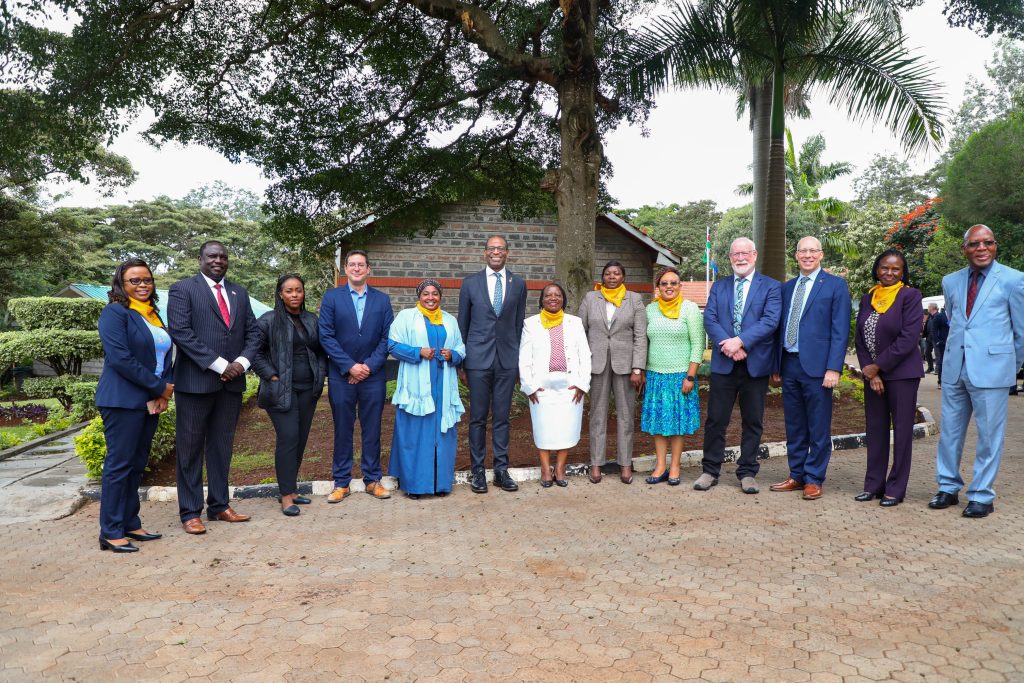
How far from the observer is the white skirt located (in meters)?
6.43

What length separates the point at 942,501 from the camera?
5.45m

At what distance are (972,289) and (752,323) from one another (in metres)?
1.63

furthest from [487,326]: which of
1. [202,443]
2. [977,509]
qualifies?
[977,509]

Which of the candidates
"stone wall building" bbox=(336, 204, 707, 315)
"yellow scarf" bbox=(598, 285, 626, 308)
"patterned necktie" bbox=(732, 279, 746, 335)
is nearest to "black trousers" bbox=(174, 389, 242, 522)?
"yellow scarf" bbox=(598, 285, 626, 308)

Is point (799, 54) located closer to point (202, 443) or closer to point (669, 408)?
point (669, 408)

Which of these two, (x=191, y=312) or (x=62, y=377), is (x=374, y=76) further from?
(x=62, y=377)

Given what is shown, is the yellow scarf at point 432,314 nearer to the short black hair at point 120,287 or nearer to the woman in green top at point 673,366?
the woman in green top at point 673,366

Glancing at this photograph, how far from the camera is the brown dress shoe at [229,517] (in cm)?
541

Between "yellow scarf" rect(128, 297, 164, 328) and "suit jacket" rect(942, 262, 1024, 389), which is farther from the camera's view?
"suit jacket" rect(942, 262, 1024, 389)

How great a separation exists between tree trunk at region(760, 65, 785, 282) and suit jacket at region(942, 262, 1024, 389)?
7.80 m

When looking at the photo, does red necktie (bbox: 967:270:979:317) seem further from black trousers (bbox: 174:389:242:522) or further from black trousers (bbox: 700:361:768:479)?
black trousers (bbox: 174:389:242:522)

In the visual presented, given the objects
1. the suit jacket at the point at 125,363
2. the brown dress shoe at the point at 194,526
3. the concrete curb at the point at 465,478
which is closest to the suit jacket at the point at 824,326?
the concrete curb at the point at 465,478

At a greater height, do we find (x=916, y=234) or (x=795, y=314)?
(x=916, y=234)

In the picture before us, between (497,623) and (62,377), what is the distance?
14377 mm
